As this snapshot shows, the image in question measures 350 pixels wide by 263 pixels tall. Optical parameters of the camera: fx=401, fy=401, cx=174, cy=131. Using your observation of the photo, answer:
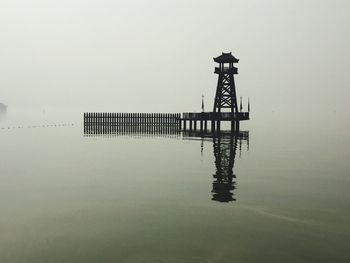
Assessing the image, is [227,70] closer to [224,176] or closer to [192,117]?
[192,117]

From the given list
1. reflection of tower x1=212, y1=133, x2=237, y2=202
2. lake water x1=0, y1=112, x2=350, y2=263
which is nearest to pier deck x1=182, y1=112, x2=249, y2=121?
reflection of tower x1=212, y1=133, x2=237, y2=202

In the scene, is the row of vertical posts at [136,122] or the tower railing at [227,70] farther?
the row of vertical posts at [136,122]

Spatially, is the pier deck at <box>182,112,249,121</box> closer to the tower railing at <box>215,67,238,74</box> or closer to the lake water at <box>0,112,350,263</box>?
the tower railing at <box>215,67,238,74</box>

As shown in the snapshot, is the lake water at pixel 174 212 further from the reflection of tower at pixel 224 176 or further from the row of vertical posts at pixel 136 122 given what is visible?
the row of vertical posts at pixel 136 122

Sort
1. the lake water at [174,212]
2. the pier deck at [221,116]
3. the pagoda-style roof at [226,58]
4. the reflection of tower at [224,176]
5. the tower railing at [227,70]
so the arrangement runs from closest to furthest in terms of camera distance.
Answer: the lake water at [174,212]
the reflection of tower at [224,176]
the pagoda-style roof at [226,58]
the tower railing at [227,70]
the pier deck at [221,116]

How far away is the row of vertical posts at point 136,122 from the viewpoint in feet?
213

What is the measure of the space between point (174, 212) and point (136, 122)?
53.0 m

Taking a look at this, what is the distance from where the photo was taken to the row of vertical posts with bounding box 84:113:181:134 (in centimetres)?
6506

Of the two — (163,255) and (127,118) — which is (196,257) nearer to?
(163,255)

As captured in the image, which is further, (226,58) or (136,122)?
(136,122)

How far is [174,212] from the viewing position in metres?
14.7

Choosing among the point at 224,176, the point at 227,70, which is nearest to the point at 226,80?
the point at 227,70

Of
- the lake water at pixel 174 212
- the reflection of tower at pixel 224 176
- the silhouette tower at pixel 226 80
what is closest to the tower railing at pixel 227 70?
the silhouette tower at pixel 226 80

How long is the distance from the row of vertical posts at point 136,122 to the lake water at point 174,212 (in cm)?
3671
